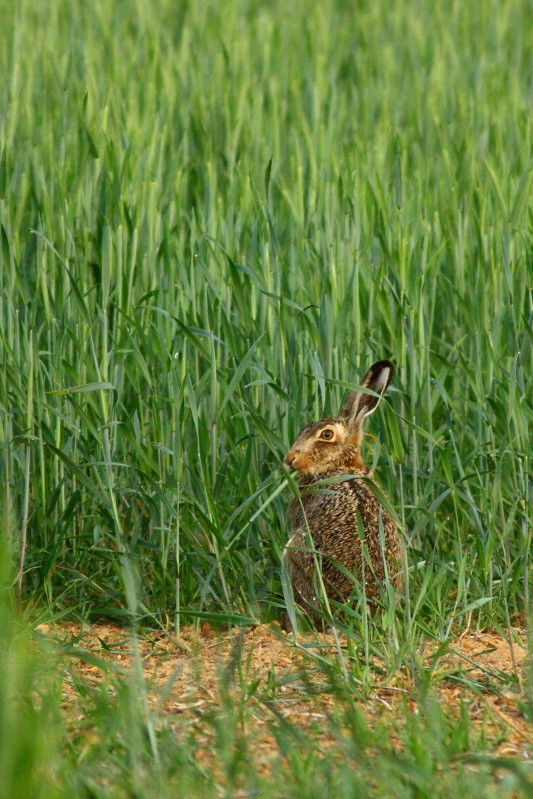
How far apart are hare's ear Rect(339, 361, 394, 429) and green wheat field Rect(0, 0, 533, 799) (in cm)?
8

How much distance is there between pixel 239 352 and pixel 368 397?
586 millimetres

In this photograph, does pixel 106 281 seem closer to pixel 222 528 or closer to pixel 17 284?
pixel 17 284

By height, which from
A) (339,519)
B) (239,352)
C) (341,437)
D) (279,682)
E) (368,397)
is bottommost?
(279,682)

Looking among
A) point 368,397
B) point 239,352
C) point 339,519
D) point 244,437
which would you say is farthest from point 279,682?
point 239,352

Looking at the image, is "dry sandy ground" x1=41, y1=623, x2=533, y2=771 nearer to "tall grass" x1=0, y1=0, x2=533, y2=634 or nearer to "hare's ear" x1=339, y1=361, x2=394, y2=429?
"tall grass" x1=0, y1=0, x2=533, y2=634

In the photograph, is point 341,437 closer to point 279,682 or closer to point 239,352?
point 239,352

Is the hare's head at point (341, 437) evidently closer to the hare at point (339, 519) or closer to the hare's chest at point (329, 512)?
the hare at point (339, 519)

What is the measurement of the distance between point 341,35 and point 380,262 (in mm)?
4997

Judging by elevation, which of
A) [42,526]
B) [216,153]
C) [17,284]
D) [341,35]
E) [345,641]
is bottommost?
[345,641]

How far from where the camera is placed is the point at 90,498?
4.73 metres

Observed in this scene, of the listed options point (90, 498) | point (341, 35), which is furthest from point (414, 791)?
point (341, 35)

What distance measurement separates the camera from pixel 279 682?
11.9 feet

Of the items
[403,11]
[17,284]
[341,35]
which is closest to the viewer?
[17,284]

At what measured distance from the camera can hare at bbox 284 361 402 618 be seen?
4.19m
